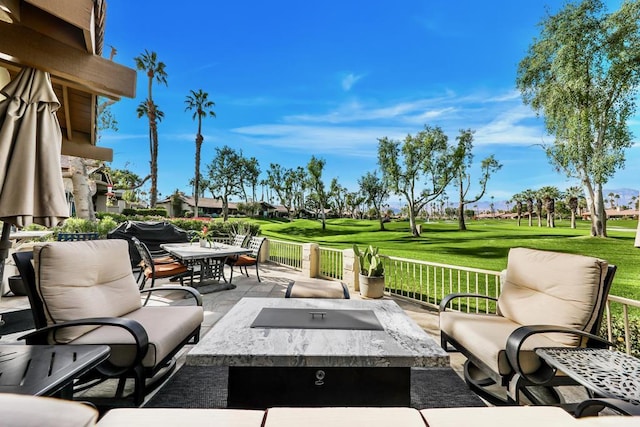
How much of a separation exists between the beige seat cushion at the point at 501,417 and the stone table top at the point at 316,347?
46 centimetres

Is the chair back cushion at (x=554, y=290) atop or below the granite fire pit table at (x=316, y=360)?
atop

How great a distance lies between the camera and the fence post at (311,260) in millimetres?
6969

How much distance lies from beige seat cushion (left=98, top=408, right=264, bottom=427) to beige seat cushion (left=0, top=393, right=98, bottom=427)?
0.48 ft

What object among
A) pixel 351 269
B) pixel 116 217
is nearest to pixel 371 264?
pixel 351 269

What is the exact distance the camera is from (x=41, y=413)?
79 cm

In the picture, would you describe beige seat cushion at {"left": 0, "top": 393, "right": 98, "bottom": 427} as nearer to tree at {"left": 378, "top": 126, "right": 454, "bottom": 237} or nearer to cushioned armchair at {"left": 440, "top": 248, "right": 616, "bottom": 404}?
cushioned armchair at {"left": 440, "top": 248, "right": 616, "bottom": 404}

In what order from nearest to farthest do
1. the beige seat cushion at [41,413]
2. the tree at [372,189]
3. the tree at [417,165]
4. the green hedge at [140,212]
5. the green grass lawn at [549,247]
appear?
the beige seat cushion at [41,413] < the green grass lawn at [549,247] < the tree at [417,165] < the green hedge at [140,212] < the tree at [372,189]

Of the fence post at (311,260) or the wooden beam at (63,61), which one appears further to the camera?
the fence post at (311,260)

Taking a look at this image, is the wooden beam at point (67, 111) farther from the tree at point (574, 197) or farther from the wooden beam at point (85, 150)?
the tree at point (574, 197)

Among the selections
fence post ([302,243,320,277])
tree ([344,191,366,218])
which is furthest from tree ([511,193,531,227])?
fence post ([302,243,320,277])

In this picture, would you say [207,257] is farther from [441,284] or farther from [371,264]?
[441,284]

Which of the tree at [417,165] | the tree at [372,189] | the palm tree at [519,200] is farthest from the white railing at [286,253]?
the palm tree at [519,200]

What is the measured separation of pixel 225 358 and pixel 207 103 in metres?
23.3

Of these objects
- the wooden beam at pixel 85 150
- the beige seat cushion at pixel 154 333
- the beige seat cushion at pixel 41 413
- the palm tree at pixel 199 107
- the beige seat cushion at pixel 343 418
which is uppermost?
the palm tree at pixel 199 107
